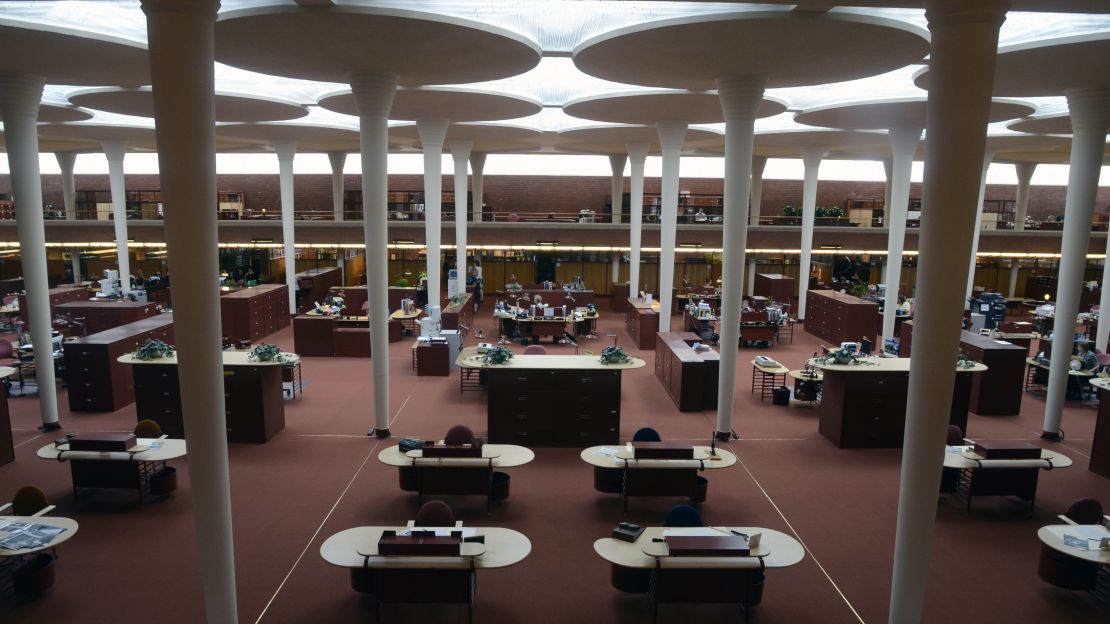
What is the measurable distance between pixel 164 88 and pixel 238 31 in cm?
378

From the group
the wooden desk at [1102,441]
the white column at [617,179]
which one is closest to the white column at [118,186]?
the white column at [617,179]

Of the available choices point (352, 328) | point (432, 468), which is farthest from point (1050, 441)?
point (352, 328)

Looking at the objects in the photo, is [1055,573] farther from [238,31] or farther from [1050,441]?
[238,31]

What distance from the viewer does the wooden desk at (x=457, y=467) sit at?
386 inches

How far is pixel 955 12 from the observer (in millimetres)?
6273

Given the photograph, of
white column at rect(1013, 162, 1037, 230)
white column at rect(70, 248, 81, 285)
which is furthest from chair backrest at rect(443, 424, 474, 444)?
white column at rect(1013, 162, 1037, 230)

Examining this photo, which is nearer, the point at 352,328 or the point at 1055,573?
the point at 1055,573

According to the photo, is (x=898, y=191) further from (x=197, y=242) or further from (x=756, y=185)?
(x=197, y=242)

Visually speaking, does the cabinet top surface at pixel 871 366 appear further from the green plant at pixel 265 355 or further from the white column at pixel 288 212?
the white column at pixel 288 212

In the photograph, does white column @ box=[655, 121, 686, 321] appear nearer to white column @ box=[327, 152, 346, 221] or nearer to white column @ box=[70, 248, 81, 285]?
white column @ box=[327, 152, 346, 221]

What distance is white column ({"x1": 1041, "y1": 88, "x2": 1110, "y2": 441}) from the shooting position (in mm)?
12883

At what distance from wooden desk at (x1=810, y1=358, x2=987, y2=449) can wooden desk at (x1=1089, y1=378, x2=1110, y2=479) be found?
2.10m

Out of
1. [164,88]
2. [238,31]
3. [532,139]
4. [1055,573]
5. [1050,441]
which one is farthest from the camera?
[532,139]

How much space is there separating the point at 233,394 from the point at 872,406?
12575 millimetres
